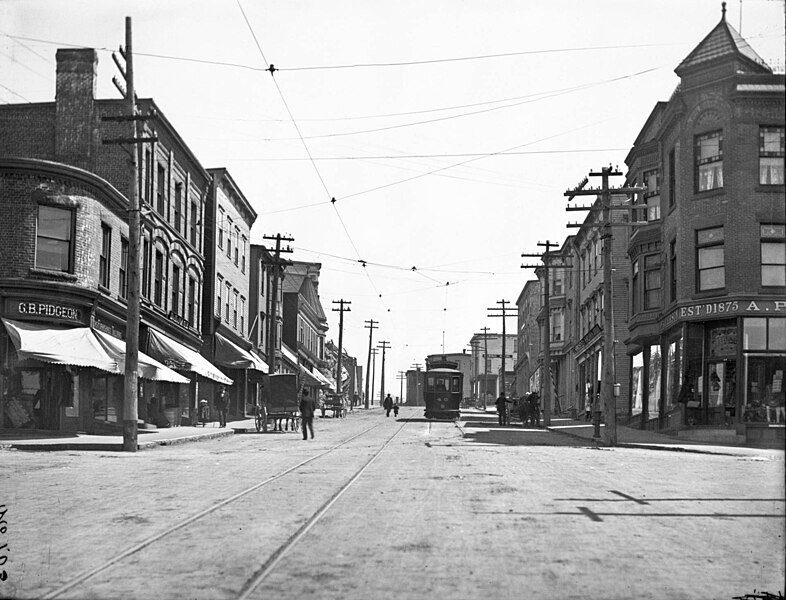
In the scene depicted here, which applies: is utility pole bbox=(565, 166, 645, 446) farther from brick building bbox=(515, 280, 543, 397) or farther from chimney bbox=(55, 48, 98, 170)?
brick building bbox=(515, 280, 543, 397)

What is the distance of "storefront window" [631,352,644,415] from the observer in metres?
42.3

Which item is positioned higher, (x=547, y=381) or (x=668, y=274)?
(x=668, y=274)

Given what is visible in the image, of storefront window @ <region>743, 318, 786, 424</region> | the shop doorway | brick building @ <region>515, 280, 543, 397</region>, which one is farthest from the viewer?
brick building @ <region>515, 280, 543, 397</region>

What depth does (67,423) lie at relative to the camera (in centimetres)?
2955

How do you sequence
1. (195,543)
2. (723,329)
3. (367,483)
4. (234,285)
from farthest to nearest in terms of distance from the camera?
(234,285) < (723,329) < (367,483) < (195,543)

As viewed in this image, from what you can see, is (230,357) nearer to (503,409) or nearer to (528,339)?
(503,409)

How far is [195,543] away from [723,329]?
2583cm

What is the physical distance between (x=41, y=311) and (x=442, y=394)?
3184 centimetres

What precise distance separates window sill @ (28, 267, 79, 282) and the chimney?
8115 mm

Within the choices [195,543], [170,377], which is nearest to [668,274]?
[170,377]

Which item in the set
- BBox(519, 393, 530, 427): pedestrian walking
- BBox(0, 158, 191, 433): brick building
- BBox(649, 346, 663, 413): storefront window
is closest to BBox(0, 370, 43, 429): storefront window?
BBox(0, 158, 191, 433): brick building

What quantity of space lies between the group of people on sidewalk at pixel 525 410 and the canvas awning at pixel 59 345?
23.7 metres

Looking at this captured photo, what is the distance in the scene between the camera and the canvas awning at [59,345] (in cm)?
2591

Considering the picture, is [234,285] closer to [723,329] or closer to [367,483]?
[723,329]
